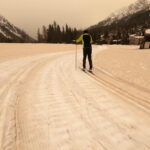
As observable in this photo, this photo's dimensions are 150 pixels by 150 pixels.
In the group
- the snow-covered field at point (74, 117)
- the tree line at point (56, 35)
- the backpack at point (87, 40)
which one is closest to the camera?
the snow-covered field at point (74, 117)

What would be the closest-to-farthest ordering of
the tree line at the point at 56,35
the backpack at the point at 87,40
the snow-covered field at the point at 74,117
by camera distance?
1. the snow-covered field at the point at 74,117
2. the backpack at the point at 87,40
3. the tree line at the point at 56,35

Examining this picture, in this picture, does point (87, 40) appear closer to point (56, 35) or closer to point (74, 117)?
point (74, 117)

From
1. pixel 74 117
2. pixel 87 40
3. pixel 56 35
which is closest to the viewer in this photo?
pixel 74 117

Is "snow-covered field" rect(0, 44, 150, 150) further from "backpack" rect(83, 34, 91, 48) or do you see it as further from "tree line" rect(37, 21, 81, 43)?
"tree line" rect(37, 21, 81, 43)

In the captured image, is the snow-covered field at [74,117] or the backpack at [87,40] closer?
the snow-covered field at [74,117]

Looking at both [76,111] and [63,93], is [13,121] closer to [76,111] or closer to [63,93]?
[76,111]

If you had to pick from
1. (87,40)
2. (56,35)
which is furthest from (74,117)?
(56,35)

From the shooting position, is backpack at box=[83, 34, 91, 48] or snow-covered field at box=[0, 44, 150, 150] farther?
backpack at box=[83, 34, 91, 48]

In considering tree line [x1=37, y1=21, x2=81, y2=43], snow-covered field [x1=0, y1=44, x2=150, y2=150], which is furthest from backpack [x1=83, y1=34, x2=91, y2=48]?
tree line [x1=37, y1=21, x2=81, y2=43]

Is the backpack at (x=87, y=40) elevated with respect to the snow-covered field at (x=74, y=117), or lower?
elevated

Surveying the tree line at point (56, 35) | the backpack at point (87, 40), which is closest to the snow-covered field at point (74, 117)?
the backpack at point (87, 40)

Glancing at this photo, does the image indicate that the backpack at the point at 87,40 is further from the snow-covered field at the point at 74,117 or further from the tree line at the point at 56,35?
the tree line at the point at 56,35

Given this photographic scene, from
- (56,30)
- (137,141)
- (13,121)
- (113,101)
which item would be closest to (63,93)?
(113,101)

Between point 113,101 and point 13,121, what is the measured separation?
2534 millimetres
